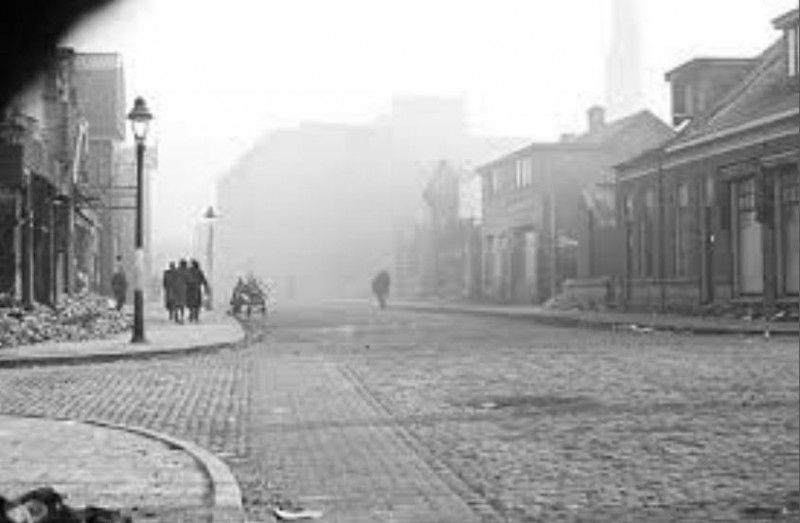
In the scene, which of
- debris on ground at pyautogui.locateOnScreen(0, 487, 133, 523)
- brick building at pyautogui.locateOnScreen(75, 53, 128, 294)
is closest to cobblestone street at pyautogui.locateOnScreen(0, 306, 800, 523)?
Result: debris on ground at pyautogui.locateOnScreen(0, 487, 133, 523)

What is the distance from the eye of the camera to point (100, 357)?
16.2 metres

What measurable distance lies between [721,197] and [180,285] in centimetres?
1321

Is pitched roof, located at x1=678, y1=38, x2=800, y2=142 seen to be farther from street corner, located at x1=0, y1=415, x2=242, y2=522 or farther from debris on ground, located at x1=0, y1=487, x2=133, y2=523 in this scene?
Result: debris on ground, located at x1=0, y1=487, x2=133, y2=523

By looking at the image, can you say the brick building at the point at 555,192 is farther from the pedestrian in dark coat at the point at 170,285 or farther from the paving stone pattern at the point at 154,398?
the paving stone pattern at the point at 154,398

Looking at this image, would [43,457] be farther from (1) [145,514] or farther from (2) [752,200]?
(2) [752,200]

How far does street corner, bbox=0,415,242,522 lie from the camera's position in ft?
17.9

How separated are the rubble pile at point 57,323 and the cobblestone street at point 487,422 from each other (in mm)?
3415

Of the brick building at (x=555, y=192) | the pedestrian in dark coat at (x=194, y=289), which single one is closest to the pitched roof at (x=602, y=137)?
the brick building at (x=555, y=192)

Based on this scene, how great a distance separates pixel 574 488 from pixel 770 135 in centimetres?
472

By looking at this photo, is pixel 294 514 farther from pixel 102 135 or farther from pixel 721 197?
pixel 102 135

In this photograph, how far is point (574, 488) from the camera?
5.73 meters

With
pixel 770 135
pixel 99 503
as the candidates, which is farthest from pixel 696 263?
pixel 99 503

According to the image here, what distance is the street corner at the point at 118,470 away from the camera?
545cm

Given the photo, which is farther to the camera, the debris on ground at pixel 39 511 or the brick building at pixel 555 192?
the brick building at pixel 555 192
